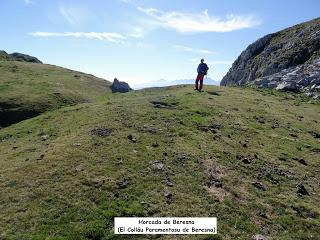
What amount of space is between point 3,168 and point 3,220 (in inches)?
289

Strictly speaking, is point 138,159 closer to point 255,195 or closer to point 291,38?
point 255,195

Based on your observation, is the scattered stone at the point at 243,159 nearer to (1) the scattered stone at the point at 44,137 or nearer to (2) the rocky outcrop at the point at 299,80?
(1) the scattered stone at the point at 44,137

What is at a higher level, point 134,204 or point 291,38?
point 291,38

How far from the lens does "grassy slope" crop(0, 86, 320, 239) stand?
19.0m

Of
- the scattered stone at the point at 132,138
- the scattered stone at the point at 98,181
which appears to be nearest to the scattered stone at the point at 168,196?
the scattered stone at the point at 98,181

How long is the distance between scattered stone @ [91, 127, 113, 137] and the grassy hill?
52.0 ft

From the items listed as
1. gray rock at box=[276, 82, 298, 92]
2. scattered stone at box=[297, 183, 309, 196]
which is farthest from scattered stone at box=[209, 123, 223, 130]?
gray rock at box=[276, 82, 298, 92]

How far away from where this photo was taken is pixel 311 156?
28.9 metres

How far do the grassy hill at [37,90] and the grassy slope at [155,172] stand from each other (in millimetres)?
6750

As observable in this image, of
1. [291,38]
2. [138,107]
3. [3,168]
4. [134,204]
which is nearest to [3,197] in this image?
[3,168]

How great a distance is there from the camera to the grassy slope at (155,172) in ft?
62.3

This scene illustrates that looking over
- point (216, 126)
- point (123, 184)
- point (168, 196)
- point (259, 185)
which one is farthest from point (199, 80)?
point (168, 196)

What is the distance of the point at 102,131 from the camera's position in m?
30.7

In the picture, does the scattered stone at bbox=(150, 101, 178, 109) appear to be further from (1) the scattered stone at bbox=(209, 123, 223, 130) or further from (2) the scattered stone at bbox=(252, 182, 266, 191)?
(2) the scattered stone at bbox=(252, 182, 266, 191)
